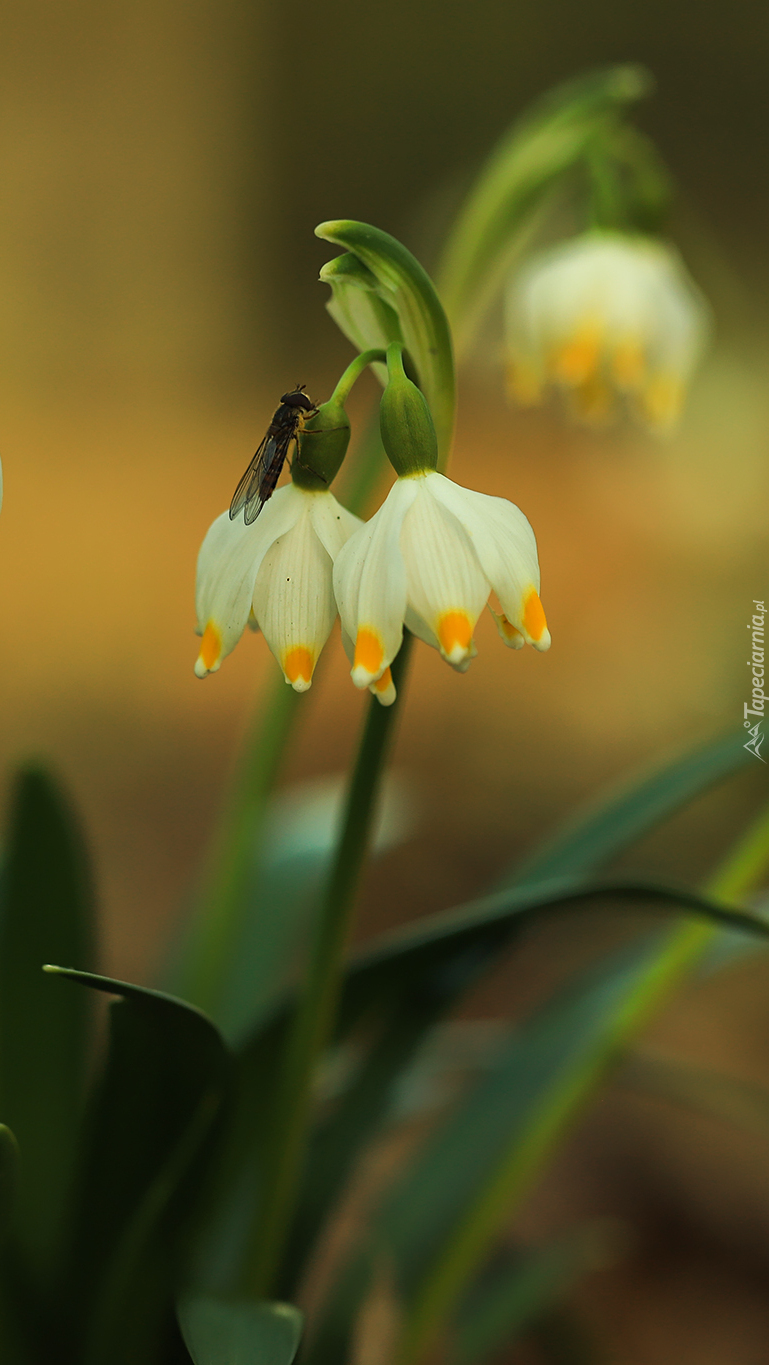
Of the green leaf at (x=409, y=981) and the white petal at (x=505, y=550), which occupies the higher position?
the white petal at (x=505, y=550)

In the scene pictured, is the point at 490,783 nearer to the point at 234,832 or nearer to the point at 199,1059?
the point at 234,832

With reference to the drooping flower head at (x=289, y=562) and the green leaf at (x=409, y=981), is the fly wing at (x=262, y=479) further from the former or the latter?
the green leaf at (x=409, y=981)

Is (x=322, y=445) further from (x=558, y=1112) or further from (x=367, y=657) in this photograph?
(x=558, y=1112)

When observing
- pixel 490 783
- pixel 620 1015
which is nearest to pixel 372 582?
pixel 620 1015

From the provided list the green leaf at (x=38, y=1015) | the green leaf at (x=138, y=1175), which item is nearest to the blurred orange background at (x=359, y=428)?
the green leaf at (x=38, y=1015)

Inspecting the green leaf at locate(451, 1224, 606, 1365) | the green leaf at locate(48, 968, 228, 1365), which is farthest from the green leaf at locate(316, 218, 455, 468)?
the green leaf at locate(451, 1224, 606, 1365)

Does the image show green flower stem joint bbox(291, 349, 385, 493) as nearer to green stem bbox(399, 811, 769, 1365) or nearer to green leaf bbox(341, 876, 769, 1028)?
green leaf bbox(341, 876, 769, 1028)

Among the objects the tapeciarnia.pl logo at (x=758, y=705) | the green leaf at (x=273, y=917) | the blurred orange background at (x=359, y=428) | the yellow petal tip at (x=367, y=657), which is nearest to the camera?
the yellow petal tip at (x=367, y=657)
